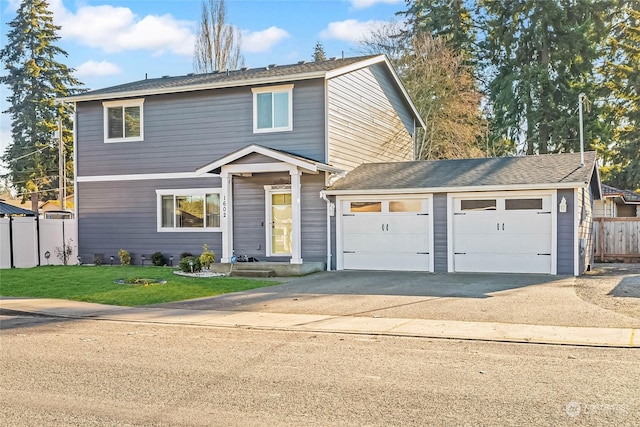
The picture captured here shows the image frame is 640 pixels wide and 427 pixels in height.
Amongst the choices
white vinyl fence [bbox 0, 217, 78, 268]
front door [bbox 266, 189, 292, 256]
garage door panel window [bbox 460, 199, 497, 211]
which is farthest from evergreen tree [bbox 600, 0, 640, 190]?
white vinyl fence [bbox 0, 217, 78, 268]

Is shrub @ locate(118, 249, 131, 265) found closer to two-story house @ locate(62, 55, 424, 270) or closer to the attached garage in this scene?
two-story house @ locate(62, 55, 424, 270)

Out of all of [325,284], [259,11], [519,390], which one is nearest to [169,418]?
[519,390]

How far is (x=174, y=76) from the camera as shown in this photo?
914 inches

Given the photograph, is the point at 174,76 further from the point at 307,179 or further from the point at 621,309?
the point at 621,309

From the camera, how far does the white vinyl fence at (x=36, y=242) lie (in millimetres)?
20422

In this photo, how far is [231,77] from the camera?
65.4ft

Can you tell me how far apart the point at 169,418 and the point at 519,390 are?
323cm

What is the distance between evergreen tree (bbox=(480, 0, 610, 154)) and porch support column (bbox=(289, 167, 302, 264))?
20919 millimetres

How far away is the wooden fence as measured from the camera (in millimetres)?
22125

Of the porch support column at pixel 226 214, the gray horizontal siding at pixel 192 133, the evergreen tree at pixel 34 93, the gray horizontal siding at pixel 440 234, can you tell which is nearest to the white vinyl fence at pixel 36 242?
the gray horizontal siding at pixel 192 133

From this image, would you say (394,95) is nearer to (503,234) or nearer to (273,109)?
(273,109)

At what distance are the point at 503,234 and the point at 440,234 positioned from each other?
1687 millimetres

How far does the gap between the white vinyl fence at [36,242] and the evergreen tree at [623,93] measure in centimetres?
2790

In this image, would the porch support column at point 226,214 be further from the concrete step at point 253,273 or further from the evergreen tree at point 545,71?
the evergreen tree at point 545,71
